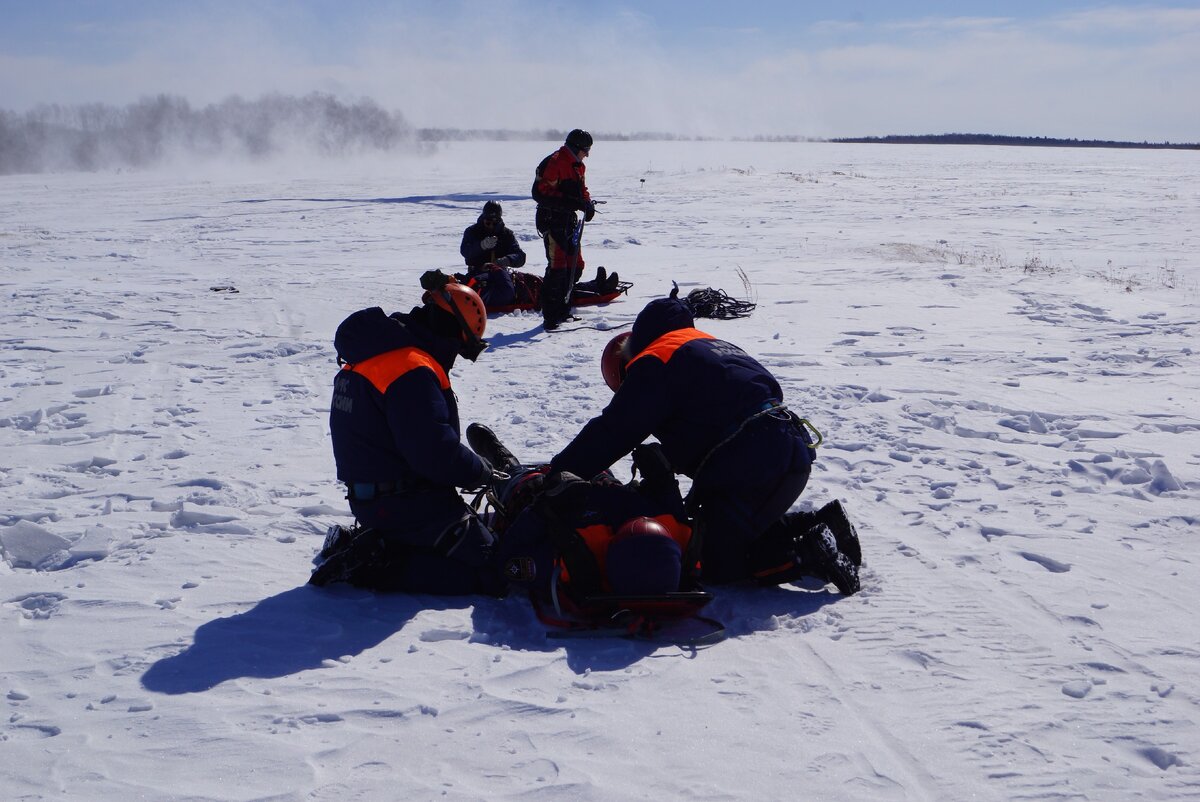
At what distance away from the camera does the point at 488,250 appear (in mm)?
10703

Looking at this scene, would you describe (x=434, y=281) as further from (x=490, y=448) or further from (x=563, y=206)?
(x=563, y=206)

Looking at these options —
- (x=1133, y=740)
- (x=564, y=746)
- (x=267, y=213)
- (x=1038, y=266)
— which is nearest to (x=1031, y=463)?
(x=1133, y=740)

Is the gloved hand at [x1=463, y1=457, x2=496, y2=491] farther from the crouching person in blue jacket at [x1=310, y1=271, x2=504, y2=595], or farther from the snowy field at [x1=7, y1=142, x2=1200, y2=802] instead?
the snowy field at [x1=7, y1=142, x2=1200, y2=802]

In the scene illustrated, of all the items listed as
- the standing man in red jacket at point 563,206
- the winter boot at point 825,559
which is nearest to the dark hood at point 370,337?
the winter boot at point 825,559

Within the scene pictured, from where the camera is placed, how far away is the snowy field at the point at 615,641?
2.84 m

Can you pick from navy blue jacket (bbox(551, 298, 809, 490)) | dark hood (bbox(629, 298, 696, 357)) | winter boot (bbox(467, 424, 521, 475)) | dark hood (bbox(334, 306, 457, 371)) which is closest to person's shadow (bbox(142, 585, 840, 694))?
navy blue jacket (bbox(551, 298, 809, 490))

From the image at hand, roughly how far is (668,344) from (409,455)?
114 centimetres

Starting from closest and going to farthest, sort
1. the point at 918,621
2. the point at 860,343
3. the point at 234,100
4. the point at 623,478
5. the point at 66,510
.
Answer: the point at 918,621 < the point at 66,510 < the point at 623,478 < the point at 860,343 < the point at 234,100

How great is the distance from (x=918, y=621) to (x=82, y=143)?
205 ft

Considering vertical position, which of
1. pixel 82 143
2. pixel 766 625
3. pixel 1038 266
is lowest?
pixel 766 625

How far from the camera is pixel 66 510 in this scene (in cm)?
499

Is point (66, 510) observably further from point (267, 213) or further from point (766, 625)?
point (267, 213)

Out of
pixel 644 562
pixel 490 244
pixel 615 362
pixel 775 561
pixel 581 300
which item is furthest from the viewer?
pixel 581 300

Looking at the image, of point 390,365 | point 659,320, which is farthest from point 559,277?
point 390,365
